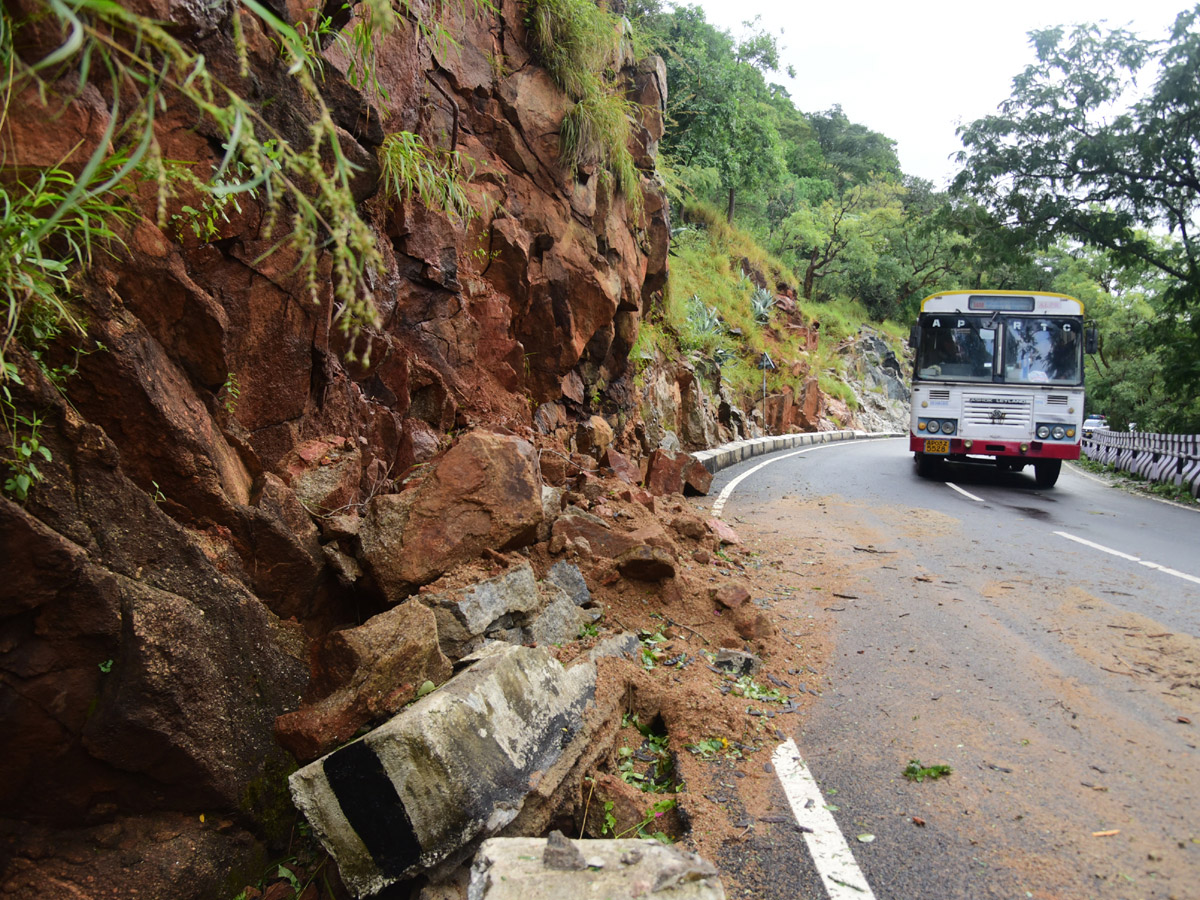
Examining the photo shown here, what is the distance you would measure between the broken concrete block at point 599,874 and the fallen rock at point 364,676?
848mm

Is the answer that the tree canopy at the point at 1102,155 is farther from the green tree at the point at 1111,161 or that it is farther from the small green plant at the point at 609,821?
the small green plant at the point at 609,821

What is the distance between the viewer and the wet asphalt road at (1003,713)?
9.03ft

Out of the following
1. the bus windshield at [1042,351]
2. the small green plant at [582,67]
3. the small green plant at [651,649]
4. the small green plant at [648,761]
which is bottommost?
the small green plant at [648,761]

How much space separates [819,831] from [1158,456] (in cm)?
1866

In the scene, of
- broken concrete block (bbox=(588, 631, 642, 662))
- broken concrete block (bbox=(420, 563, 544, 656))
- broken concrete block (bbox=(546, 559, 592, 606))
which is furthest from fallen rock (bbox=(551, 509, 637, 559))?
broken concrete block (bbox=(420, 563, 544, 656))

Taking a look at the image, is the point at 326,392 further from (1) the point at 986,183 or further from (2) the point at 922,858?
(1) the point at 986,183

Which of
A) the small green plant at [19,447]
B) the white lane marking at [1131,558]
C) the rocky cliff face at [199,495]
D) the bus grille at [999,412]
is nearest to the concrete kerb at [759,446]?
the bus grille at [999,412]

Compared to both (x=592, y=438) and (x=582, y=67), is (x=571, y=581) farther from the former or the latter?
(x=582, y=67)

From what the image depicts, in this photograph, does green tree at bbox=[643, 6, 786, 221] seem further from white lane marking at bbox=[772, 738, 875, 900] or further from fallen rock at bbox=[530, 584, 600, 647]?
white lane marking at bbox=[772, 738, 875, 900]

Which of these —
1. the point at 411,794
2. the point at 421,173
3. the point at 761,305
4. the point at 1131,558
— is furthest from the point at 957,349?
the point at 761,305

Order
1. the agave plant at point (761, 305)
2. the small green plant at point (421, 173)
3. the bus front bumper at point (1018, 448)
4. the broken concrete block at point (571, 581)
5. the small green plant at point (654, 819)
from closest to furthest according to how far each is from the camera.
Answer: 1. the small green plant at point (654, 819)
2. the broken concrete block at point (571, 581)
3. the small green plant at point (421, 173)
4. the bus front bumper at point (1018, 448)
5. the agave plant at point (761, 305)

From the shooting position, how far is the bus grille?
13375 mm

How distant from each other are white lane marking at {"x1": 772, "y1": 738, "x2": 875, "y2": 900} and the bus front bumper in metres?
11.7

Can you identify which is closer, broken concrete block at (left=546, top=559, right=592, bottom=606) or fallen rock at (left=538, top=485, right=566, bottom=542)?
broken concrete block at (left=546, top=559, right=592, bottom=606)
